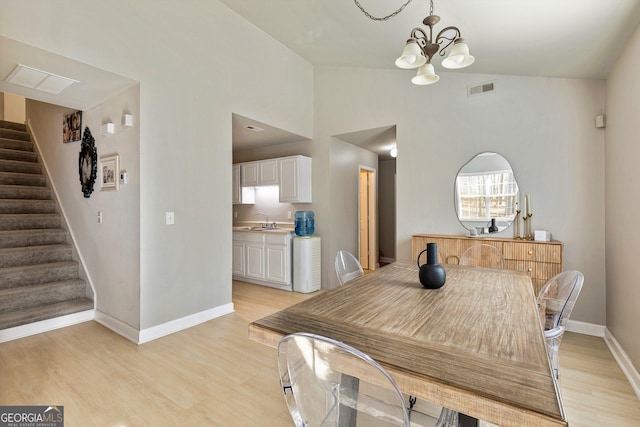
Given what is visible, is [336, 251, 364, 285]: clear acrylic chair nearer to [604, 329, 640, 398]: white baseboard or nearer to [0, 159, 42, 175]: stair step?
[604, 329, 640, 398]: white baseboard

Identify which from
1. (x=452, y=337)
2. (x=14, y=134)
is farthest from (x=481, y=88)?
(x=14, y=134)

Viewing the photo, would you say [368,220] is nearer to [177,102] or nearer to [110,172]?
[177,102]

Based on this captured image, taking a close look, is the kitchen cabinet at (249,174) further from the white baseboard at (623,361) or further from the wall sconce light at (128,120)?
the white baseboard at (623,361)

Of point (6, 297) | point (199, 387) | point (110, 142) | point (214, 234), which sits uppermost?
point (110, 142)

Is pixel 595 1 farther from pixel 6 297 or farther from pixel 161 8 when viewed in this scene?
pixel 6 297

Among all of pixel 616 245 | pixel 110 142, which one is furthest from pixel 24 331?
pixel 616 245

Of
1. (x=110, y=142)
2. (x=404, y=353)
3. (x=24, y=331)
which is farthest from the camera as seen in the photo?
(x=110, y=142)

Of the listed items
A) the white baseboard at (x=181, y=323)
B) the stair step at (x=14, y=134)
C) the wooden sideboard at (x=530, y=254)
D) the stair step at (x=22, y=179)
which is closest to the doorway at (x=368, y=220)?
the wooden sideboard at (x=530, y=254)

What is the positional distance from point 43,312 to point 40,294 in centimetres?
35

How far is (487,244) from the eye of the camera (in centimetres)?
316

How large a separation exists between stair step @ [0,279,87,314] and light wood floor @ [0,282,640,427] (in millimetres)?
505

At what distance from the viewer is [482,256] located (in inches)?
124

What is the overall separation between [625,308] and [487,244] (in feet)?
3.64

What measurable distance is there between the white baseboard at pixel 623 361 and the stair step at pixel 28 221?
6.24 meters
